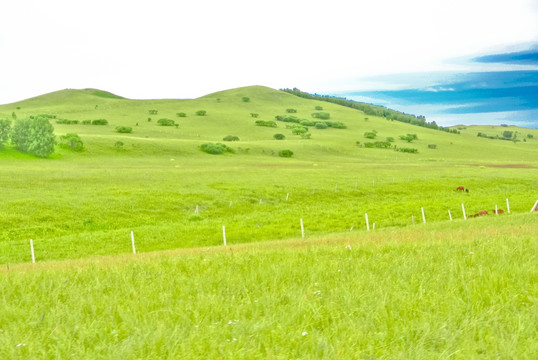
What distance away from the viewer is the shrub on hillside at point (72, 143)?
4350 inches

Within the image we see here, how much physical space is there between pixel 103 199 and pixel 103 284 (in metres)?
46.2

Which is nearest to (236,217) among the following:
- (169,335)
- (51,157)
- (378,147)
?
(169,335)

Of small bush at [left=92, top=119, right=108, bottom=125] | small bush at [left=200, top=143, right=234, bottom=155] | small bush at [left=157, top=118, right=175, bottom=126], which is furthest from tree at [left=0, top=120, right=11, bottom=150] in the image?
small bush at [left=157, top=118, right=175, bottom=126]

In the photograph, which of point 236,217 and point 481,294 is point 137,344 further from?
point 236,217

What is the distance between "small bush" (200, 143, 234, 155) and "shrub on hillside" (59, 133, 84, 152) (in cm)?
2957

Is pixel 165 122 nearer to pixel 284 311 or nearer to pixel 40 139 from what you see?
pixel 40 139

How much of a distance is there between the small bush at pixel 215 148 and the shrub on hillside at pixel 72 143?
2957 centimetres

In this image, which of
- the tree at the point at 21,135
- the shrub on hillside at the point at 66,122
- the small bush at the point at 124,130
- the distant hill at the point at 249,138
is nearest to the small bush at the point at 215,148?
the distant hill at the point at 249,138

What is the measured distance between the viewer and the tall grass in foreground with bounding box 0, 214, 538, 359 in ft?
14.4

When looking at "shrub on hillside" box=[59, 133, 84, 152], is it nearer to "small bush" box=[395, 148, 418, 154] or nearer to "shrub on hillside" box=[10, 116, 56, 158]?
"shrub on hillside" box=[10, 116, 56, 158]

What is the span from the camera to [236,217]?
47.3 metres

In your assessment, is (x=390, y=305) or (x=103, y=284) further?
(x=103, y=284)

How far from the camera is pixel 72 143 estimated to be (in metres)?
111

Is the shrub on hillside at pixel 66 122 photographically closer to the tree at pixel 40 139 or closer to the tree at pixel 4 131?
the tree at pixel 4 131
